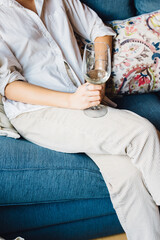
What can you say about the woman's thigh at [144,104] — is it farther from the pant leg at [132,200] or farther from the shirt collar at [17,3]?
the shirt collar at [17,3]

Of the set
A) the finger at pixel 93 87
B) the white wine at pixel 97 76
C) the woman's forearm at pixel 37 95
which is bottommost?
the woman's forearm at pixel 37 95

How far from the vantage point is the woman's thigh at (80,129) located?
3.39ft

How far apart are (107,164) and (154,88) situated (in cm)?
66

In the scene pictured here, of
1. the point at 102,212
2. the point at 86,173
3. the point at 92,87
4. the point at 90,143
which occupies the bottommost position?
the point at 102,212

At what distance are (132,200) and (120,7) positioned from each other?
1036 mm

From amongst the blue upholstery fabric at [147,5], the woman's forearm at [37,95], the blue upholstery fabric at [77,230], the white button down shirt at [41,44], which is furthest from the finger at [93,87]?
the blue upholstery fabric at [147,5]

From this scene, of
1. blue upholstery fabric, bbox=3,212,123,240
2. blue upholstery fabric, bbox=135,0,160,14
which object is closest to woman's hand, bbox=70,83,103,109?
blue upholstery fabric, bbox=3,212,123,240

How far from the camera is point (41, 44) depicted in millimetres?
1230

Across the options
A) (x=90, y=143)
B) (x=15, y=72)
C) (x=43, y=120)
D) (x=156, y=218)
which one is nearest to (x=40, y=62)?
(x=15, y=72)

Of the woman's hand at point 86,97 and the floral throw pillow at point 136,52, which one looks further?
the floral throw pillow at point 136,52

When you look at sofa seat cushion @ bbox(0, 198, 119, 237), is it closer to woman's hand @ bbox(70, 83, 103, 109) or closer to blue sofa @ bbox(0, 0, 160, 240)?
blue sofa @ bbox(0, 0, 160, 240)

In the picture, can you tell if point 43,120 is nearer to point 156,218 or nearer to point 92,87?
point 92,87

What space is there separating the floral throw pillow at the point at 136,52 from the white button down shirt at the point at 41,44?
119 millimetres

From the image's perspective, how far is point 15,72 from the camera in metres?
1.14
